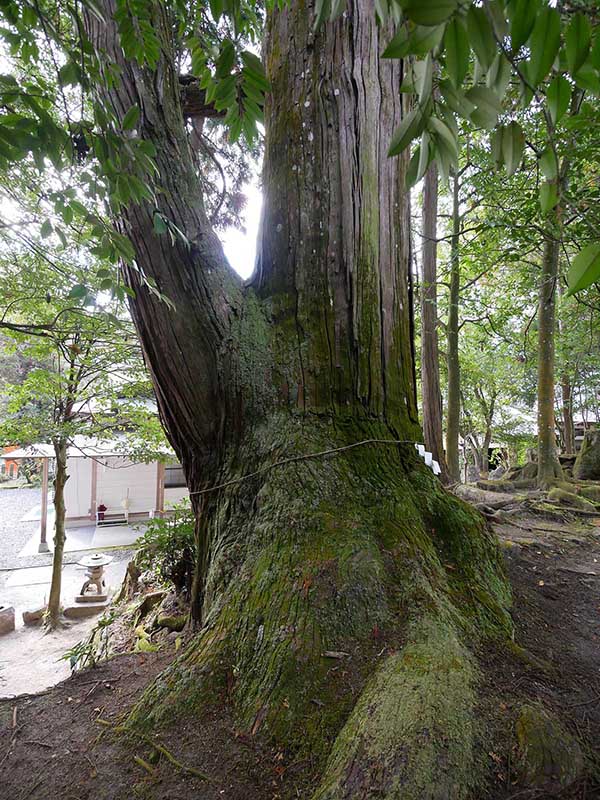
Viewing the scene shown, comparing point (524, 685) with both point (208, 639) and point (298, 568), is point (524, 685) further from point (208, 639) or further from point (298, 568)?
point (208, 639)

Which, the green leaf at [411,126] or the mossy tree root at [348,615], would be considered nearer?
the green leaf at [411,126]

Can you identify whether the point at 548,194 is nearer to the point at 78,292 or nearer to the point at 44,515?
the point at 78,292

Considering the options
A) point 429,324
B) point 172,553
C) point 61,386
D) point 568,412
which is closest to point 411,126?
point 172,553

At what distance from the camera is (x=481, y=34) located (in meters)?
0.50

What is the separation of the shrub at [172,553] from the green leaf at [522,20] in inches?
110

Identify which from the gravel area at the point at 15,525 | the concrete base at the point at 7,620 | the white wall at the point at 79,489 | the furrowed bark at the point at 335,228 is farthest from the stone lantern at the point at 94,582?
the furrowed bark at the point at 335,228

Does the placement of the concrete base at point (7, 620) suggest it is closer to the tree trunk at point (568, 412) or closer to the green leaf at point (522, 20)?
the green leaf at point (522, 20)

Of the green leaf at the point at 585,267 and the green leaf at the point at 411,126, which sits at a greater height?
the green leaf at the point at 411,126

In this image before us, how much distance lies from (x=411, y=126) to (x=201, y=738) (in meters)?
1.58

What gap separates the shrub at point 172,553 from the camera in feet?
9.08

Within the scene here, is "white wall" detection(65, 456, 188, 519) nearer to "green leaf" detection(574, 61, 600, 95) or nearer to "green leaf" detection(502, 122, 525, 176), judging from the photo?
"green leaf" detection(502, 122, 525, 176)

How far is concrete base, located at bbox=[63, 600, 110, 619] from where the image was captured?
7.08 m

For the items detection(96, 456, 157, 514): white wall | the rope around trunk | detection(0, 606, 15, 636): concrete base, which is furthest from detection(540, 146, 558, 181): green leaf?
detection(96, 456, 157, 514): white wall

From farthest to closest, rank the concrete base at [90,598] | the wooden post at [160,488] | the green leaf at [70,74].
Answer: the wooden post at [160,488], the concrete base at [90,598], the green leaf at [70,74]
